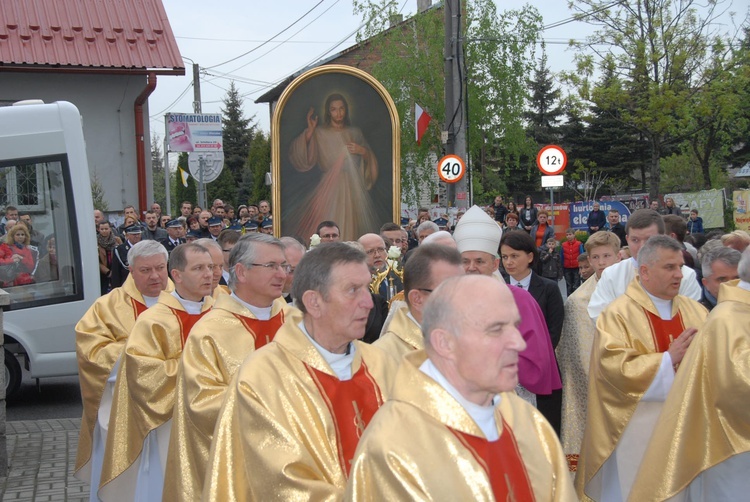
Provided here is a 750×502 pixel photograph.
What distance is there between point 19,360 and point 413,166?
20817 millimetres

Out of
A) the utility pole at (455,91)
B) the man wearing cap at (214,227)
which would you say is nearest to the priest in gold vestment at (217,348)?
the man wearing cap at (214,227)

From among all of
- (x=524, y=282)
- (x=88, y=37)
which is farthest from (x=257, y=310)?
(x=88, y=37)

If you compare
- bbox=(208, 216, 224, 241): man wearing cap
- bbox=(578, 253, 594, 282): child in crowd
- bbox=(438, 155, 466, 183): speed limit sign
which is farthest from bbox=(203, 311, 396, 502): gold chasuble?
bbox=(438, 155, 466, 183): speed limit sign

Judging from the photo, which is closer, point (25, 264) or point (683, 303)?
point (683, 303)

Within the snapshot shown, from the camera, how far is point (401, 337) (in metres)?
4.23

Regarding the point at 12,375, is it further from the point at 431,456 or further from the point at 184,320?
the point at 431,456

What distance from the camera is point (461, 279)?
2.72 m

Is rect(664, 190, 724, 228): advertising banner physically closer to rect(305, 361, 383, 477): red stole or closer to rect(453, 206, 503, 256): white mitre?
rect(453, 206, 503, 256): white mitre

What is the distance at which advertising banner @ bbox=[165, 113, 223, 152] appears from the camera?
1805 centimetres

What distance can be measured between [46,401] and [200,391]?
20.6 ft

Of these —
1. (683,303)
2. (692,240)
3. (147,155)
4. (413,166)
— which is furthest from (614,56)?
(683,303)

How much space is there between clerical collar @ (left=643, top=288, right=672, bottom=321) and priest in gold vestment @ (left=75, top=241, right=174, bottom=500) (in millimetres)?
3090

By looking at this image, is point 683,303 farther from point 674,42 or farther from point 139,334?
point 674,42

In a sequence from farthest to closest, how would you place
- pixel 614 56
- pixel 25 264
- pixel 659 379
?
pixel 614 56 → pixel 25 264 → pixel 659 379
